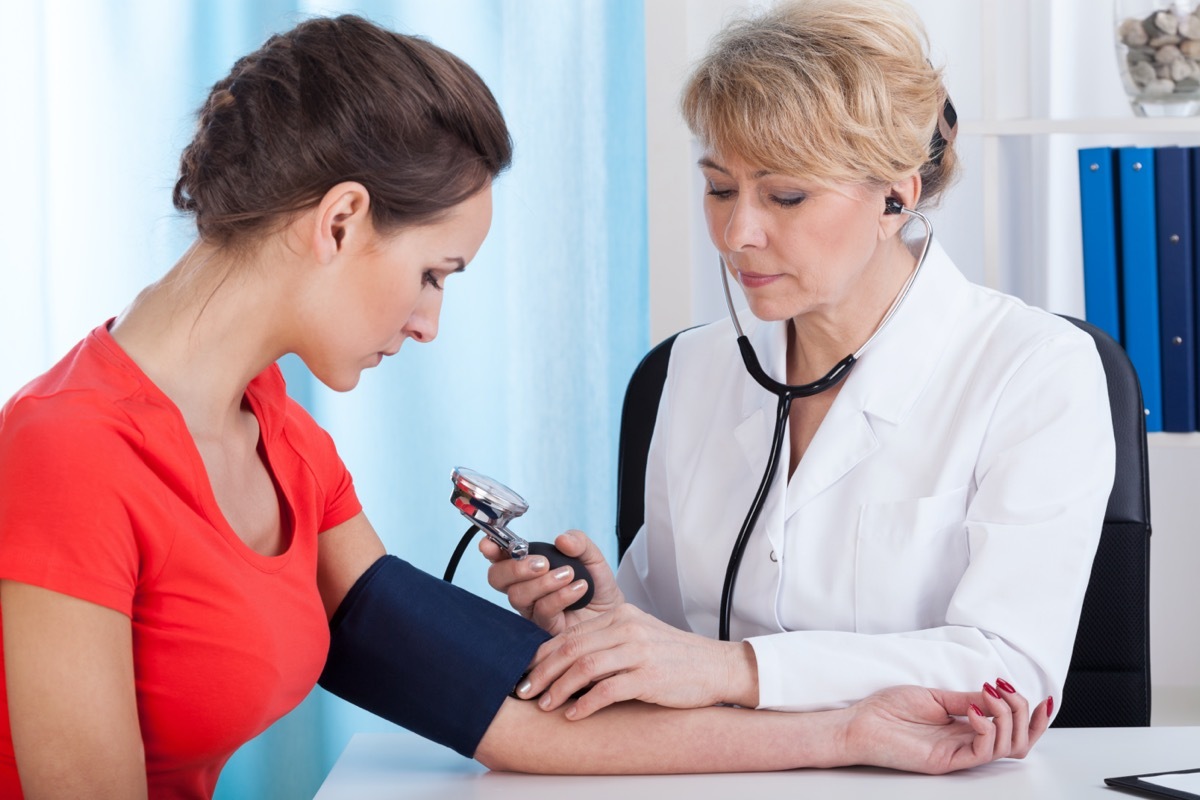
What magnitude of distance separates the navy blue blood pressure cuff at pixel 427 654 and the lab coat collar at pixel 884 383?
39 cm

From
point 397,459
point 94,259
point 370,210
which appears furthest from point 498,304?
point 370,210

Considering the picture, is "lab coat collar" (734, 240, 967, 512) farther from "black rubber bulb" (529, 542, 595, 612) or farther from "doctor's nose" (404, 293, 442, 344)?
"doctor's nose" (404, 293, 442, 344)

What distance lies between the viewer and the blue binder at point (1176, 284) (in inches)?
72.4

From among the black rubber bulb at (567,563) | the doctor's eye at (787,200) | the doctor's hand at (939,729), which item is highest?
the doctor's eye at (787,200)

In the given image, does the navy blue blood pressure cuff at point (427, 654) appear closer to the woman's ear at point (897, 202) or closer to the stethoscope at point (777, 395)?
the stethoscope at point (777, 395)

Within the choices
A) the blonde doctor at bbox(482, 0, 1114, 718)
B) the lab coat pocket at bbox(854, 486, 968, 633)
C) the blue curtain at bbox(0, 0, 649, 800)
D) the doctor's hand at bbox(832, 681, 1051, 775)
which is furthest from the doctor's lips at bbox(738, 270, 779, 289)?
the blue curtain at bbox(0, 0, 649, 800)

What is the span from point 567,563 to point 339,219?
0.46 meters

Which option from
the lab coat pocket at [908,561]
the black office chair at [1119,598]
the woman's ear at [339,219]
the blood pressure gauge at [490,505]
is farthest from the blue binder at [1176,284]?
the woman's ear at [339,219]

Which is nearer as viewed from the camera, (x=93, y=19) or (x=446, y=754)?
(x=446, y=754)

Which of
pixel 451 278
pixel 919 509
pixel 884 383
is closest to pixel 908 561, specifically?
pixel 919 509

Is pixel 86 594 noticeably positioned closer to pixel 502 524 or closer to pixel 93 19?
pixel 502 524

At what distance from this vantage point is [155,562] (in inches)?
40.3

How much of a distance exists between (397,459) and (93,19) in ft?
2.75

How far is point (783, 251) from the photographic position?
1.40m
